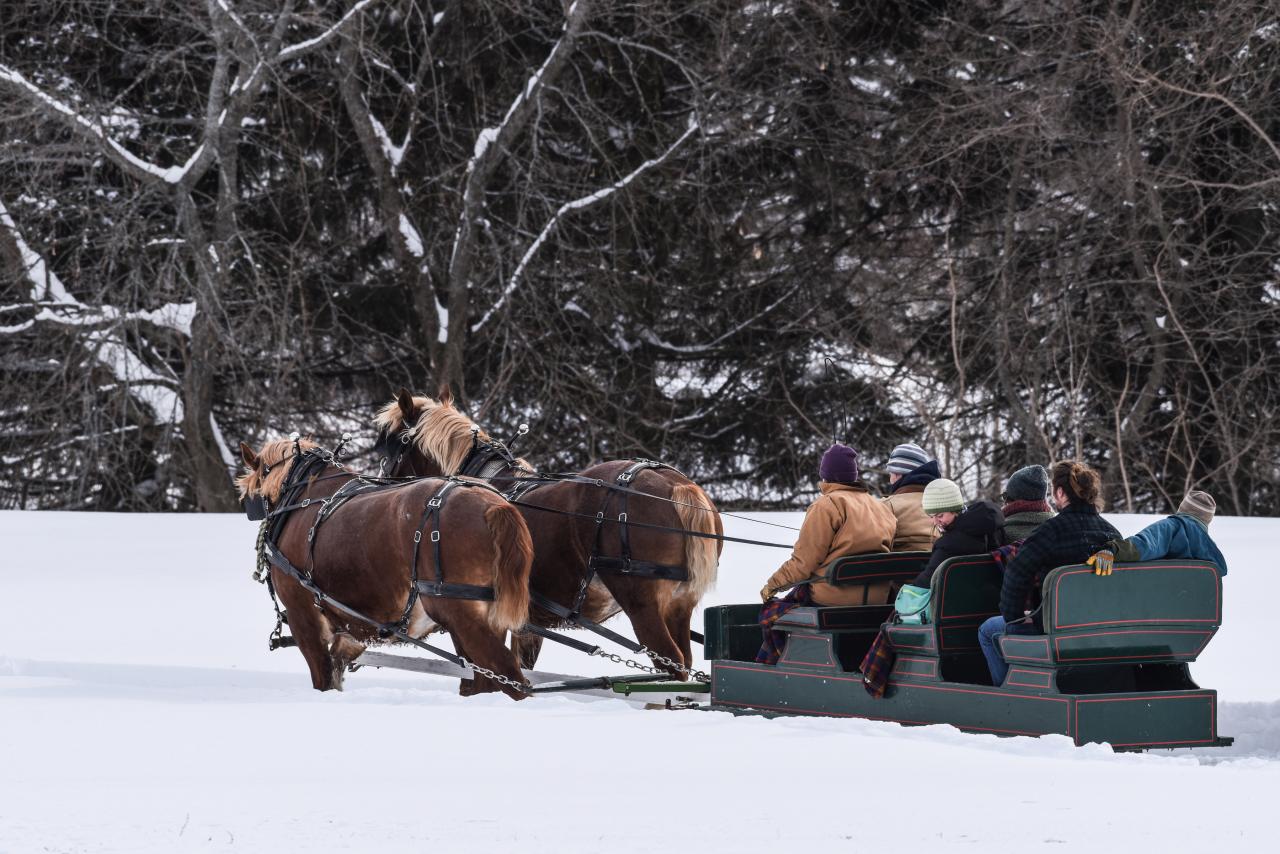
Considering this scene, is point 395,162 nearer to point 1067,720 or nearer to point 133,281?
point 133,281

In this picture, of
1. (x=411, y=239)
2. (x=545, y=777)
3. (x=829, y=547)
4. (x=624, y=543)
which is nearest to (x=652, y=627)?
(x=624, y=543)

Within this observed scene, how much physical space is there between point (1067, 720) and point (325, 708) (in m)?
3.13

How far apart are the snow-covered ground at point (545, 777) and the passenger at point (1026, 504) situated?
993mm

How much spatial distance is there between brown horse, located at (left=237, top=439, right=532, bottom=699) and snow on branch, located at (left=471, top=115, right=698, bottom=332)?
387 inches

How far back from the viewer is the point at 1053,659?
224 inches

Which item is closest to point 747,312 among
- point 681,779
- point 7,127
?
point 7,127

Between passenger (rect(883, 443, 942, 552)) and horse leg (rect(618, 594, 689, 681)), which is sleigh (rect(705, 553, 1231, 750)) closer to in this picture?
passenger (rect(883, 443, 942, 552))

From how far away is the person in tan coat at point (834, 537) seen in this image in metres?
6.80

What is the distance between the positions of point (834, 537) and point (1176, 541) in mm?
1527

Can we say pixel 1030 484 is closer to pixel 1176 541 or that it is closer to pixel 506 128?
pixel 1176 541

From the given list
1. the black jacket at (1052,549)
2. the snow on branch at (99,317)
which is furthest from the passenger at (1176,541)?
the snow on branch at (99,317)

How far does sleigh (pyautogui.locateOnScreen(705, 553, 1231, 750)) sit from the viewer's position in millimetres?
5695

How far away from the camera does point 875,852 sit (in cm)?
419

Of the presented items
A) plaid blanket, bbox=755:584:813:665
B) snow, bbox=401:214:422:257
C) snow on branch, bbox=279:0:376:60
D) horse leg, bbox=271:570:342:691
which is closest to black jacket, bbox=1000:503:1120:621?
plaid blanket, bbox=755:584:813:665
